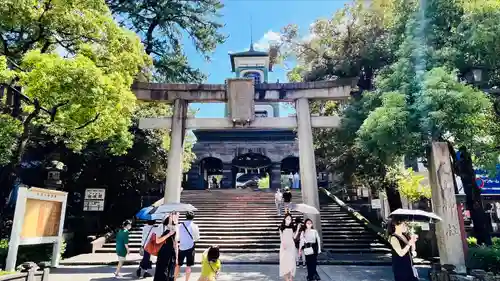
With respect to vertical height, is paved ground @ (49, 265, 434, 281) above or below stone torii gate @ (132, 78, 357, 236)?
below

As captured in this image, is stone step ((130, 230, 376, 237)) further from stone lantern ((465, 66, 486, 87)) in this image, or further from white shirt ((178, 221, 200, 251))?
stone lantern ((465, 66, 486, 87))

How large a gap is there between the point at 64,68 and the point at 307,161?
9.35 meters

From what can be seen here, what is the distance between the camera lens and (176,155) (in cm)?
1388

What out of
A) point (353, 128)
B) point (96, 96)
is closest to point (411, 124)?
point (353, 128)

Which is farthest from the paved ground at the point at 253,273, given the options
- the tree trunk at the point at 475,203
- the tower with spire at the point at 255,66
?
the tower with spire at the point at 255,66

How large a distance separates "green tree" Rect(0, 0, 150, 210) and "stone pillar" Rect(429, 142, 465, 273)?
27.3 feet

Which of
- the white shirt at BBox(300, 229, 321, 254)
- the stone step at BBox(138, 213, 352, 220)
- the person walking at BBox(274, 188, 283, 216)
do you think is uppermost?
the person walking at BBox(274, 188, 283, 216)

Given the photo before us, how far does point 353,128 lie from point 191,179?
19278mm

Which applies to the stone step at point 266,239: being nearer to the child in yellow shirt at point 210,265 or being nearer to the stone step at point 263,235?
the stone step at point 263,235

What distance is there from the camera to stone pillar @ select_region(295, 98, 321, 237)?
44.6ft

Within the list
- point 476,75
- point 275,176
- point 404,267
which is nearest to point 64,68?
point 404,267

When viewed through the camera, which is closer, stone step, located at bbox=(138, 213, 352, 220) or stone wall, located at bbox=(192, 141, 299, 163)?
stone step, located at bbox=(138, 213, 352, 220)

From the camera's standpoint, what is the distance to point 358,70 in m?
14.4

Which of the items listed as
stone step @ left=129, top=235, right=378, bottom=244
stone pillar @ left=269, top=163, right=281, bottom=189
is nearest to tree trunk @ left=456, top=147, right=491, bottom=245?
stone step @ left=129, top=235, right=378, bottom=244
